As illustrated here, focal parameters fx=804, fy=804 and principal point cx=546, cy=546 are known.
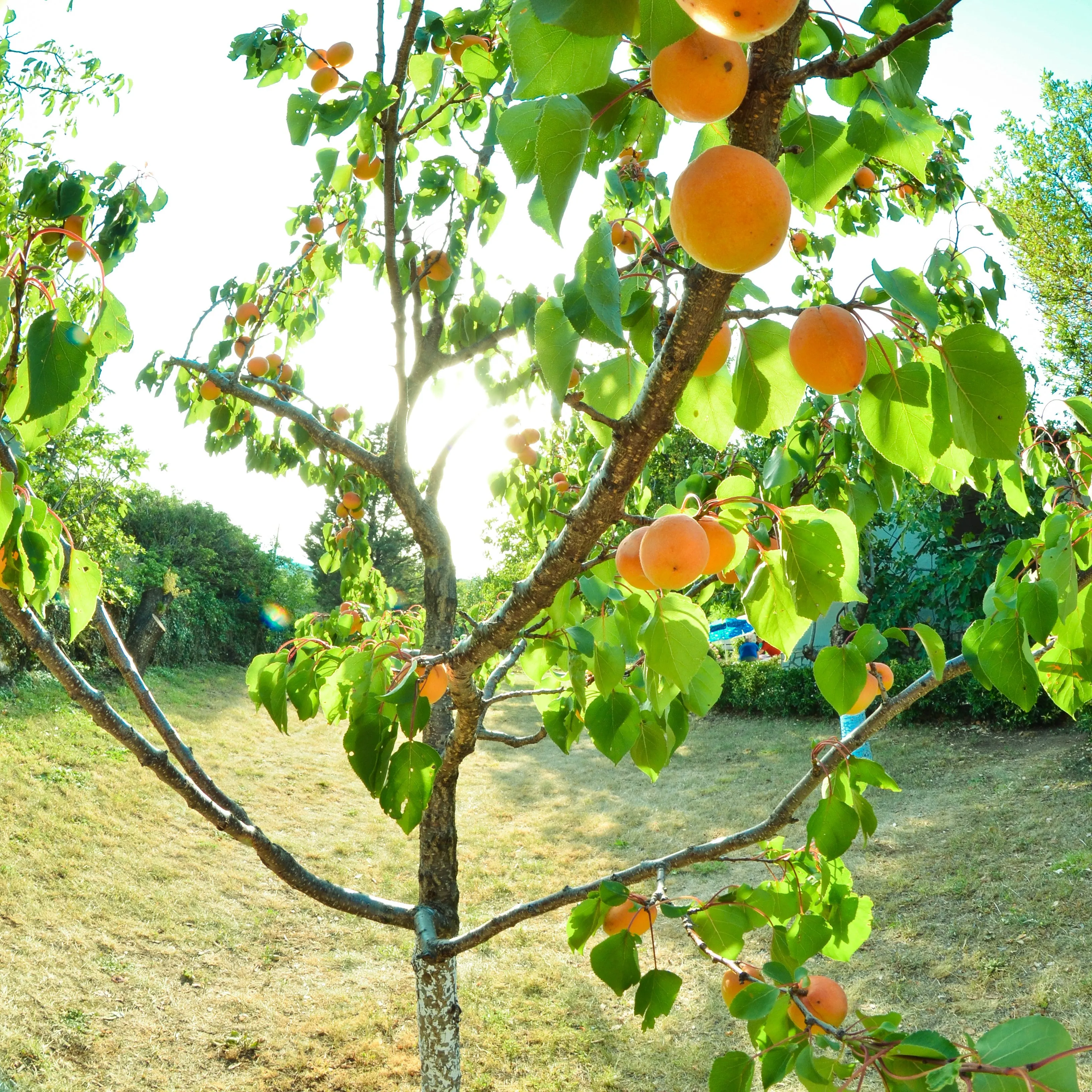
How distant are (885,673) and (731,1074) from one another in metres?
0.81

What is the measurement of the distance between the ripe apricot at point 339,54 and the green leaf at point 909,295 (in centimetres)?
184

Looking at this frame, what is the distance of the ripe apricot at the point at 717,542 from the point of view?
37.6 inches

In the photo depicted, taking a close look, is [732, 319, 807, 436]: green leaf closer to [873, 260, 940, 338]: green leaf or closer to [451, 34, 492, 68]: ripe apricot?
[873, 260, 940, 338]: green leaf

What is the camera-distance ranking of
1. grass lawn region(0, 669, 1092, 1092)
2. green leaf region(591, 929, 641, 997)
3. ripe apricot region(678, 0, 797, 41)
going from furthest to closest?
grass lawn region(0, 669, 1092, 1092) → green leaf region(591, 929, 641, 997) → ripe apricot region(678, 0, 797, 41)

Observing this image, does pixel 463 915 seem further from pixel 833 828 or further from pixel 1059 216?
pixel 1059 216

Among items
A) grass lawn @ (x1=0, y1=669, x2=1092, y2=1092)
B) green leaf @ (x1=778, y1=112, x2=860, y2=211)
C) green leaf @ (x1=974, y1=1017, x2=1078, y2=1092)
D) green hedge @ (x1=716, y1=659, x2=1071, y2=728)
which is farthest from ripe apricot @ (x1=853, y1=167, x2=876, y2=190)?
green hedge @ (x1=716, y1=659, x2=1071, y2=728)

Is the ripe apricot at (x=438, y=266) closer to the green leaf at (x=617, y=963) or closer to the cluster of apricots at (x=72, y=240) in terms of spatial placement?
the cluster of apricots at (x=72, y=240)

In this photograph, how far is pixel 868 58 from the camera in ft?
1.82

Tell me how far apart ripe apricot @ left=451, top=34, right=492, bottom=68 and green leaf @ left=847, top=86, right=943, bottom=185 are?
1.21 m

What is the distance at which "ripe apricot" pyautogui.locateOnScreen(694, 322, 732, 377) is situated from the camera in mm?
927

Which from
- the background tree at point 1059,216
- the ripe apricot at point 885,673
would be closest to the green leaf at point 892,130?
the ripe apricot at point 885,673

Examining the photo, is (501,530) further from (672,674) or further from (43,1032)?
(672,674)

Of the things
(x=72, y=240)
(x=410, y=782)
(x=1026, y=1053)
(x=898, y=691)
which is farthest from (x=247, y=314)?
(x=898, y=691)

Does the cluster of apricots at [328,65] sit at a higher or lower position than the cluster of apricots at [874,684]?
higher
